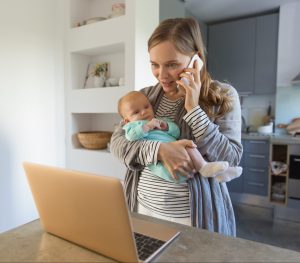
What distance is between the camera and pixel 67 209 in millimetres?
561

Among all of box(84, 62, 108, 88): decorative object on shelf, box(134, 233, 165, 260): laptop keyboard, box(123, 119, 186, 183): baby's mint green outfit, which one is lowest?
box(134, 233, 165, 260): laptop keyboard

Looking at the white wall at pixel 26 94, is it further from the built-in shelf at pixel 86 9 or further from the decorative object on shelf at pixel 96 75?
the decorative object on shelf at pixel 96 75

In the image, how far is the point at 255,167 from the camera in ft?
9.62

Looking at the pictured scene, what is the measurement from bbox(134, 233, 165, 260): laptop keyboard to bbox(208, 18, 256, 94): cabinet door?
2.99m

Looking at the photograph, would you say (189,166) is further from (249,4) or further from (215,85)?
(249,4)

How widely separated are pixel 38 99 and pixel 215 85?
164 cm

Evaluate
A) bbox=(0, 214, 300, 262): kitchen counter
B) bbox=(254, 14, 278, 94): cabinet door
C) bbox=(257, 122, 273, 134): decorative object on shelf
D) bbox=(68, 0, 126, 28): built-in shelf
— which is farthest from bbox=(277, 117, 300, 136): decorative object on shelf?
bbox=(0, 214, 300, 262): kitchen counter

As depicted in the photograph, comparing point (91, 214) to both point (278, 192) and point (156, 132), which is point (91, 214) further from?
point (278, 192)

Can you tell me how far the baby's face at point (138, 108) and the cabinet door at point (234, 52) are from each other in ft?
8.23

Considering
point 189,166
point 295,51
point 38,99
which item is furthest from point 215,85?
point 295,51

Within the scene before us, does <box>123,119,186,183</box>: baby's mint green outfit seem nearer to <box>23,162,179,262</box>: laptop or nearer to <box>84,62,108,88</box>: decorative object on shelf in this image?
<box>23,162,179,262</box>: laptop

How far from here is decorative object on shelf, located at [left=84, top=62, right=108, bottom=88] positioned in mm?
2236

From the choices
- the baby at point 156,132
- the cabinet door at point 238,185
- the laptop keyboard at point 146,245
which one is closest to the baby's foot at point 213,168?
the baby at point 156,132

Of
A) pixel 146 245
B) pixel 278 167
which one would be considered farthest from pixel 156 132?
pixel 278 167
